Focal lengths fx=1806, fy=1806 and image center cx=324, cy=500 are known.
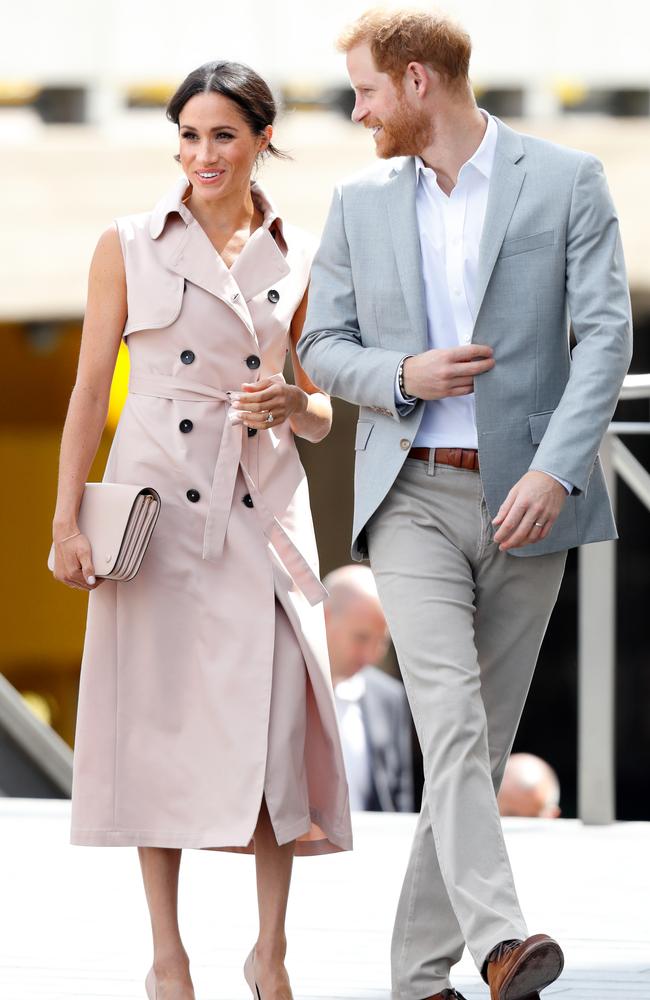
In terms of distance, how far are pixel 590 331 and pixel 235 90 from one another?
0.82 m

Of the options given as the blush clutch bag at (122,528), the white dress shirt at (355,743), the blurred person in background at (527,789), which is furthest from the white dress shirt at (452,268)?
the blurred person in background at (527,789)

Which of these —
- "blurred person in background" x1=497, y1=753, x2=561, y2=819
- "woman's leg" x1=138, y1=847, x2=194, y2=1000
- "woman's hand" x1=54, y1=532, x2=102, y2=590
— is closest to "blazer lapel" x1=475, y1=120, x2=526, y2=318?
"woman's hand" x1=54, y1=532, x2=102, y2=590

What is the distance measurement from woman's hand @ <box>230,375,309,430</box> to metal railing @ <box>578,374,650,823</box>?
236 centimetres

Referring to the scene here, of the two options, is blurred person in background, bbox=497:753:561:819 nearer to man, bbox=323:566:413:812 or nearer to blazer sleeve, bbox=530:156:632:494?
man, bbox=323:566:413:812

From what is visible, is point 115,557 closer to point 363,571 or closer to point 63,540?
point 63,540

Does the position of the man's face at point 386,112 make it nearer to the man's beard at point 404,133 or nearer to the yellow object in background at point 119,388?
the man's beard at point 404,133

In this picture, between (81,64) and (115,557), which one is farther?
(81,64)

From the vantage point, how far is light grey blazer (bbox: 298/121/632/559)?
3.12 meters

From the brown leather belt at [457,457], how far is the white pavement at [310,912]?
3.54 ft

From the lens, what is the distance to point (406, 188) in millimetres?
3262

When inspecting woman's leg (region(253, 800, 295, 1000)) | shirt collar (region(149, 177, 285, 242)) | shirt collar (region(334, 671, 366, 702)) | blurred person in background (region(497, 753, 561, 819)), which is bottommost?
blurred person in background (region(497, 753, 561, 819))

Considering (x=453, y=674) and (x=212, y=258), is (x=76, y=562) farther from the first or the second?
(x=453, y=674)

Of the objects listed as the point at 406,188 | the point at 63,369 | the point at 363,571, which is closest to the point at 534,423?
the point at 406,188

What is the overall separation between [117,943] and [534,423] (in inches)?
65.2
